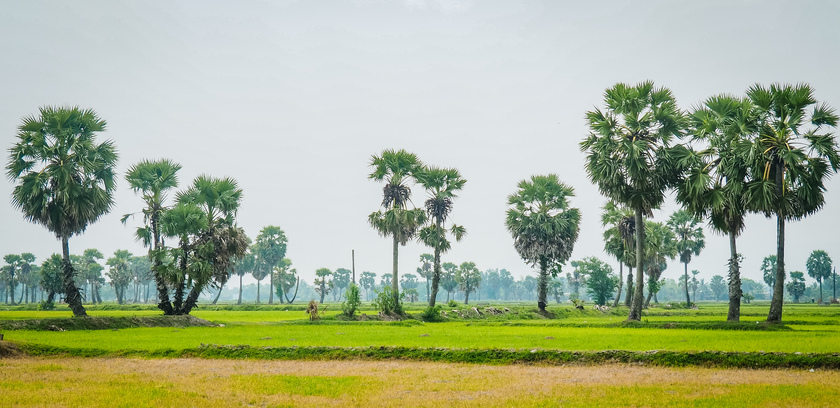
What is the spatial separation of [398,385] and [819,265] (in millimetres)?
144017

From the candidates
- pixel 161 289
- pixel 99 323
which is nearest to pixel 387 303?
pixel 161 289

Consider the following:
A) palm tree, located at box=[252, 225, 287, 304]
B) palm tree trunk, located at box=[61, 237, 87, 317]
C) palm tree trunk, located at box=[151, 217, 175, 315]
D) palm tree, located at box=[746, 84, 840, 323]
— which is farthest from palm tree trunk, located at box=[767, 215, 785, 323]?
palm tree, located at box=[252, 225, 287, 304]

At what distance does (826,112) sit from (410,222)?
28428 millimetres

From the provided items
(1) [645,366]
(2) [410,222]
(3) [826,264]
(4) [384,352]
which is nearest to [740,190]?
(1) [645,366]

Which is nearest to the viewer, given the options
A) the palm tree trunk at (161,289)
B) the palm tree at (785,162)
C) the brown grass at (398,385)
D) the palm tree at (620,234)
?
the brown grass at (398,385)

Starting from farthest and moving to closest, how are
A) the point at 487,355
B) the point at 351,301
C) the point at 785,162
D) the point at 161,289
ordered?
the point at 351,301, the point at 161,289, the point at 785,162, the point at 487,355

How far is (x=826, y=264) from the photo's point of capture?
126 metres

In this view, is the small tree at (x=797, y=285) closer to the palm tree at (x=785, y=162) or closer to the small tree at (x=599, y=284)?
the small tree at (x=599, y=284)

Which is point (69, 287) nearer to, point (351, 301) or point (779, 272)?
point (351, 301)

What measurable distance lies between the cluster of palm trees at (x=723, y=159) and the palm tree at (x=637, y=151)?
0.06 m

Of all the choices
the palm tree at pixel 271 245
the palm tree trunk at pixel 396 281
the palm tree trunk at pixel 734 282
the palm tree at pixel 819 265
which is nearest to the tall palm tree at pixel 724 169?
the palm tree trunk at pixel 734 282

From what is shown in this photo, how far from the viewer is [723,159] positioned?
2942 centimetres

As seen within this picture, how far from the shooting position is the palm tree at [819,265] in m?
126

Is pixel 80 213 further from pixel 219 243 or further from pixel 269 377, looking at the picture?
pixel 269 377
